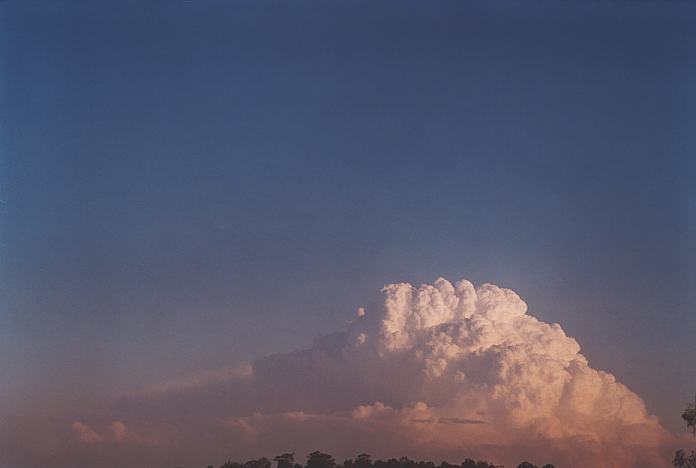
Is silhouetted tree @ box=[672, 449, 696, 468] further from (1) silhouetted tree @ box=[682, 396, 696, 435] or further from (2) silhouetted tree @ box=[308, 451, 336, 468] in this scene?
(2) silhouetted tree @ box=[308, 451, 336, 468]

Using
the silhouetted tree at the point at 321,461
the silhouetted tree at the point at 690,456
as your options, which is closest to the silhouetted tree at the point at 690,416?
the silhouetted tree at the point at 690,456

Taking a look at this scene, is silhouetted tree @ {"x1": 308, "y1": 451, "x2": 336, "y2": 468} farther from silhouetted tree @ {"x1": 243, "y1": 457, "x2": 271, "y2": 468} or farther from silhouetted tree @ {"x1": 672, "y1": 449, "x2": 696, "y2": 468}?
silhouetted tree @ {"x1": 672, "y1": 449, "x2": 696, "y2": 468}

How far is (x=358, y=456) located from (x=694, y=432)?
13860 millimetres

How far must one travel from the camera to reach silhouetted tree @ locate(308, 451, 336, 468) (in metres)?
42.0

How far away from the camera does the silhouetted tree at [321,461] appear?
1654 inches

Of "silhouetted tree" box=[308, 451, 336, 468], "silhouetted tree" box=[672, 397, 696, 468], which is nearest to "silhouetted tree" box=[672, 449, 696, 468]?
"silhouetted tree" box=[672, 397, 696, 468]

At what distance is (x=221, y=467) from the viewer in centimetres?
4353

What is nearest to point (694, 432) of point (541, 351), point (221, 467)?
point (541, 351)

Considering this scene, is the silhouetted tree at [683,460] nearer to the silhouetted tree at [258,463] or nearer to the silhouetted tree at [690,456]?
the silhouetted tree at [690,456]

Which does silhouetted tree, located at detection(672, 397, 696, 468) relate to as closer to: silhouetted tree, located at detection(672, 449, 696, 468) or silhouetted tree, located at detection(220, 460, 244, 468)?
silhouetted tree, located at detection(672, 449, 696, 468)

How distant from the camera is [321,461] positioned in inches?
1663

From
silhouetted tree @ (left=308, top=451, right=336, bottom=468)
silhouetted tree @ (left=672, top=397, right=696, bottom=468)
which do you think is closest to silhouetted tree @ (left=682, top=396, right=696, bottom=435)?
silhouetted tree @ (left=672, top=397, right=696, bottom=468)

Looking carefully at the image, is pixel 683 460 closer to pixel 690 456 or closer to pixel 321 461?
pixel 690 456

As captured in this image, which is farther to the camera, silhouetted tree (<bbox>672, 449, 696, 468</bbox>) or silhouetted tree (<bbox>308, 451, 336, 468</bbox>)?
silhouetted tree (<bbox>308, 451, 336, 468</bbox>)
